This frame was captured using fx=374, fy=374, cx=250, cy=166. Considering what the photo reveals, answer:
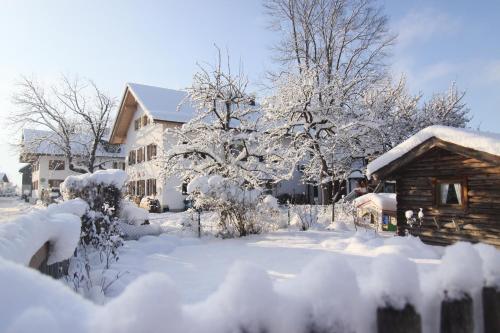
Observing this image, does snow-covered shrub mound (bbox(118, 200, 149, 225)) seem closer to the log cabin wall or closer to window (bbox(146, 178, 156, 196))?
the log cabin wall

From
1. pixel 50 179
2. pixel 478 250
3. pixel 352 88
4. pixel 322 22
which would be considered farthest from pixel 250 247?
pixel 50 179

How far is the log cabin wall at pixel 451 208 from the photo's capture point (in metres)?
9.71

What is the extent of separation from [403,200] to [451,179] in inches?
69.9

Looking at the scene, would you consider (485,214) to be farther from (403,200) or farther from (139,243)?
(139,243)

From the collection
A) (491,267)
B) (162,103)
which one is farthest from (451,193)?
(162,103)

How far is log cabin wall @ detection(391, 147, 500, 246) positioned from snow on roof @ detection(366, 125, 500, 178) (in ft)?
1.81

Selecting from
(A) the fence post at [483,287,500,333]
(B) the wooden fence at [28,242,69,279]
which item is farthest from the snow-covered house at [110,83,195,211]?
(A) the fence post at [483,287,500,333]

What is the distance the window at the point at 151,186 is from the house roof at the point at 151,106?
18.1 feet

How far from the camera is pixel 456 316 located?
1434 mm

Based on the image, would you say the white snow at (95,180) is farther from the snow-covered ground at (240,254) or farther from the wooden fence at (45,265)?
the wooden fence at (45,265)

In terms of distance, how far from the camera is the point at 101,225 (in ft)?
34.3

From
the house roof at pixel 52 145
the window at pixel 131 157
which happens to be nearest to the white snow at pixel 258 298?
the window at pixel 131 157

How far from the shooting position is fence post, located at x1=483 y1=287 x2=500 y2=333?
1502mm

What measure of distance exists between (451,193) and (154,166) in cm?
2285
